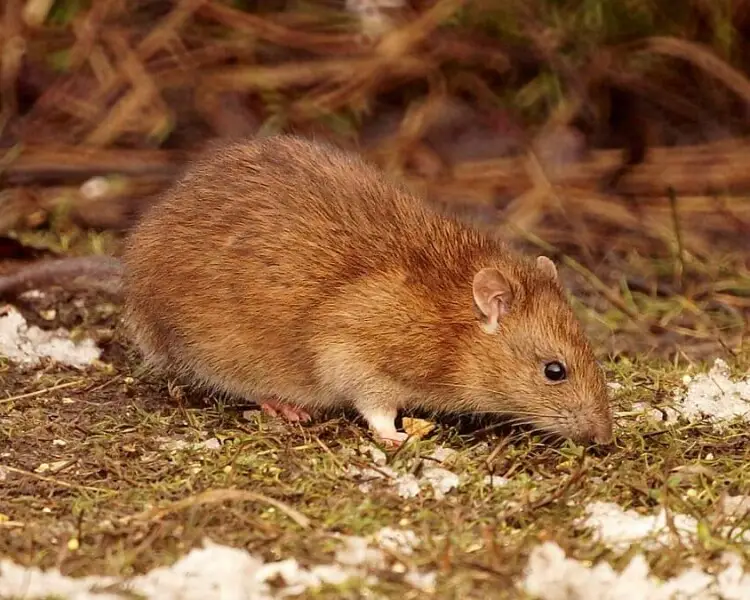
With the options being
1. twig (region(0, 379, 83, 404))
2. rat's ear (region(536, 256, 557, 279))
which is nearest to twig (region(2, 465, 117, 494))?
twig (region(0, 379, 83, 404))

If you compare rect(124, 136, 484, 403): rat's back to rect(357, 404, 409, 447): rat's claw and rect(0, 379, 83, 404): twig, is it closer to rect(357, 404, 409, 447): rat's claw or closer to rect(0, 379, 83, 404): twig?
rect(357, 404, 409, 447): rat's claw

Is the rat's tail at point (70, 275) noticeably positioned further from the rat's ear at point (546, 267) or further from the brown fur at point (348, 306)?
the rat's ear at point (546, 267)

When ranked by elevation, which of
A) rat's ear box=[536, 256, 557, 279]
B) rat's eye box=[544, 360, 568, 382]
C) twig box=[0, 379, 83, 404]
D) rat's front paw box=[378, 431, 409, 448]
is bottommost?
twig box=[0, 379, 83, 404]

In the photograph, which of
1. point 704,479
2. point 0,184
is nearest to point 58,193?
point 0,184

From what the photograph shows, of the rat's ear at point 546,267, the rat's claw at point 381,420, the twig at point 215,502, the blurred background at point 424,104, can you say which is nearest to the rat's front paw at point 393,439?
the rat's claw at point 381,420

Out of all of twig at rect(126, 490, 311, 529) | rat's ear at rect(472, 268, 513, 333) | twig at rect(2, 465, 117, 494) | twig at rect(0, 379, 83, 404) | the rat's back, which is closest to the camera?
twig at rect(126, 490, 311, 529)

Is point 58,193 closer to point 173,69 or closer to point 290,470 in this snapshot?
point 173,69

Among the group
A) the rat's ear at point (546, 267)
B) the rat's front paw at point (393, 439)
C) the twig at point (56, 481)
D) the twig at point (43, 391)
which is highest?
the rat's ear at point (546, 267)
